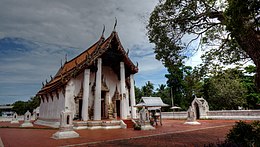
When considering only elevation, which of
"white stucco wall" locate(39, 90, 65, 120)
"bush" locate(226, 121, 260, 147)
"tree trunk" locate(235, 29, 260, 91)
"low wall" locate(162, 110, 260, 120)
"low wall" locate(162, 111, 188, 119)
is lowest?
"low wall" locate(162, 111, 188, 119)

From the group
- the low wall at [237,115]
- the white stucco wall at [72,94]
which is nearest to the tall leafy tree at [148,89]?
the low wall at [237,115]

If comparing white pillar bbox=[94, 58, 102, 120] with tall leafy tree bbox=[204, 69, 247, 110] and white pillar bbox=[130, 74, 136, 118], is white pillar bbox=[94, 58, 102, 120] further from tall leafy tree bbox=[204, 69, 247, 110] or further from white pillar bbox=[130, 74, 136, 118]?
tall leafy tree bbox=[204, 69, 247, 110]

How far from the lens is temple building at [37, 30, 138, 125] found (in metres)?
14.5

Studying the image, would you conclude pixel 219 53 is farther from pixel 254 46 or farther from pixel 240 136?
pixel 240 136

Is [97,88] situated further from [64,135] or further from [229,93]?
[229,93]

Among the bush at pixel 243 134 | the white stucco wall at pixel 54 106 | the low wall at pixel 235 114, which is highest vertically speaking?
the white stucco wall at pixel 54 106

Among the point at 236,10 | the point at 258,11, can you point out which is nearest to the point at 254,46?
the point at 258,11

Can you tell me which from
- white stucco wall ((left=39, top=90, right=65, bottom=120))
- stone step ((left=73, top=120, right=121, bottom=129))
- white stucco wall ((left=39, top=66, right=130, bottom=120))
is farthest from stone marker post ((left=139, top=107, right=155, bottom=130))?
white stucco wall ((left=39, top=90, right=65, bottom=120))

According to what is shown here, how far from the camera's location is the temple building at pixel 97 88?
14469 mm

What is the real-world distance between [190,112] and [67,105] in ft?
36.1

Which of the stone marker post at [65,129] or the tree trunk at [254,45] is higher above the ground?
the tree trunk at [254,45]

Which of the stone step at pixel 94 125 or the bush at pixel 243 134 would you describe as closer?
the bush at pixel 243 134

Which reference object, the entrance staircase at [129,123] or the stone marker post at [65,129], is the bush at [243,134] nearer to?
the stone marker post at [65,129]

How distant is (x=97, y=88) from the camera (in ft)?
47.8
